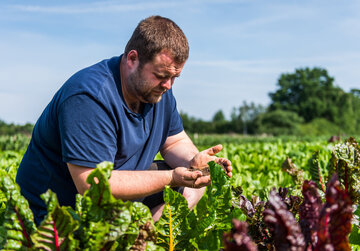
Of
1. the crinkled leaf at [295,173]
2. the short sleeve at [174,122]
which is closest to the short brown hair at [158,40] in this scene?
the short sleeve at [174,122]

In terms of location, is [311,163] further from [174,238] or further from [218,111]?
[218,111]

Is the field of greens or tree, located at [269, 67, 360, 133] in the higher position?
tree, located at [269, 67, 360, 133]

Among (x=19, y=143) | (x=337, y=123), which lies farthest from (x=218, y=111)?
(x=19, y=143)

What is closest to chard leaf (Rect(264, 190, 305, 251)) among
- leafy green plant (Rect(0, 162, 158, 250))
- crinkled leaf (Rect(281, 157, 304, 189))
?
leafy green plant (Rect(0, 162, 158, 250))

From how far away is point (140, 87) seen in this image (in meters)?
2.52

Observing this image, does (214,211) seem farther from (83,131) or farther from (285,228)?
(83,131)

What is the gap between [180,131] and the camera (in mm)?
3465

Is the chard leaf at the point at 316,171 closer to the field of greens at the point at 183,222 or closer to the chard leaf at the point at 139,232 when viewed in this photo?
the field of greens at the point at 183,222

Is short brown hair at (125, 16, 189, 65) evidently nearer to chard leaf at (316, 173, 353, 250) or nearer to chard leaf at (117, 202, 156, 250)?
chard leaf at (117, 202, 156, 250)

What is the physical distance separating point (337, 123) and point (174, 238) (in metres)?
92.2

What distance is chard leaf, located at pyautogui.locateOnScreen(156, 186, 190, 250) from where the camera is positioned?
1839 millimetres

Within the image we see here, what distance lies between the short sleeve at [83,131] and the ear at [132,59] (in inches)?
15.3

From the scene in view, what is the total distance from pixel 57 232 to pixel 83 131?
0.88 metres

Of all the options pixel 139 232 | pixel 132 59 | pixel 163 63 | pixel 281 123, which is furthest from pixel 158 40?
pixel 281 123
